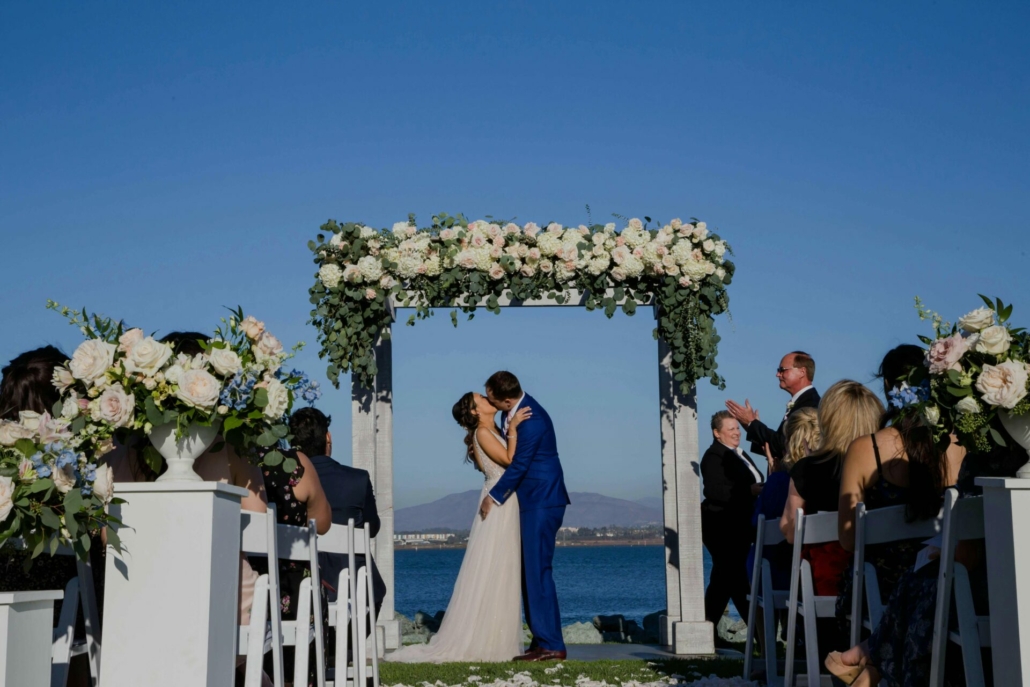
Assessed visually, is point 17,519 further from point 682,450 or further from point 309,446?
point 682,450

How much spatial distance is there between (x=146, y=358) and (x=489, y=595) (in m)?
4.68

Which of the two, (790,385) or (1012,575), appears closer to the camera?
(1012,575)

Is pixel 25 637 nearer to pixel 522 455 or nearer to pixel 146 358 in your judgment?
pixel 146 358

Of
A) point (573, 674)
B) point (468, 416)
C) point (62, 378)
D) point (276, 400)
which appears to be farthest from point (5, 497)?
point (468, 416)

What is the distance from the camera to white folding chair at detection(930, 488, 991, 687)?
3.30m

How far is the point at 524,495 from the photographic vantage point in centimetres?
747

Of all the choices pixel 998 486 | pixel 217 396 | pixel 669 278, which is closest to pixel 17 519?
pixel 217 396

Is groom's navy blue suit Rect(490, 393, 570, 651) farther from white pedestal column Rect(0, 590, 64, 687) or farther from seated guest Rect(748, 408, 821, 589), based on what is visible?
white pedestal column Rect(0, 590, 64, 687)

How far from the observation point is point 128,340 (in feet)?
10.7

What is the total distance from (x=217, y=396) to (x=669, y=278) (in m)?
4.85

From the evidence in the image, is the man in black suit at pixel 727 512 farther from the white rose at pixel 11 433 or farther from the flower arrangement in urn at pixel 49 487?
the white rose at pixel 11 433

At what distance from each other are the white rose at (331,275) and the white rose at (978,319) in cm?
502

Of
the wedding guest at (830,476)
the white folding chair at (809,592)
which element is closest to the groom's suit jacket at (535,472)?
the wedding guest at (830,476)

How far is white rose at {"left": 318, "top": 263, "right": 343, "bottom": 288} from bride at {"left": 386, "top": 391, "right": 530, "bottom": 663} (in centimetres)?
151
